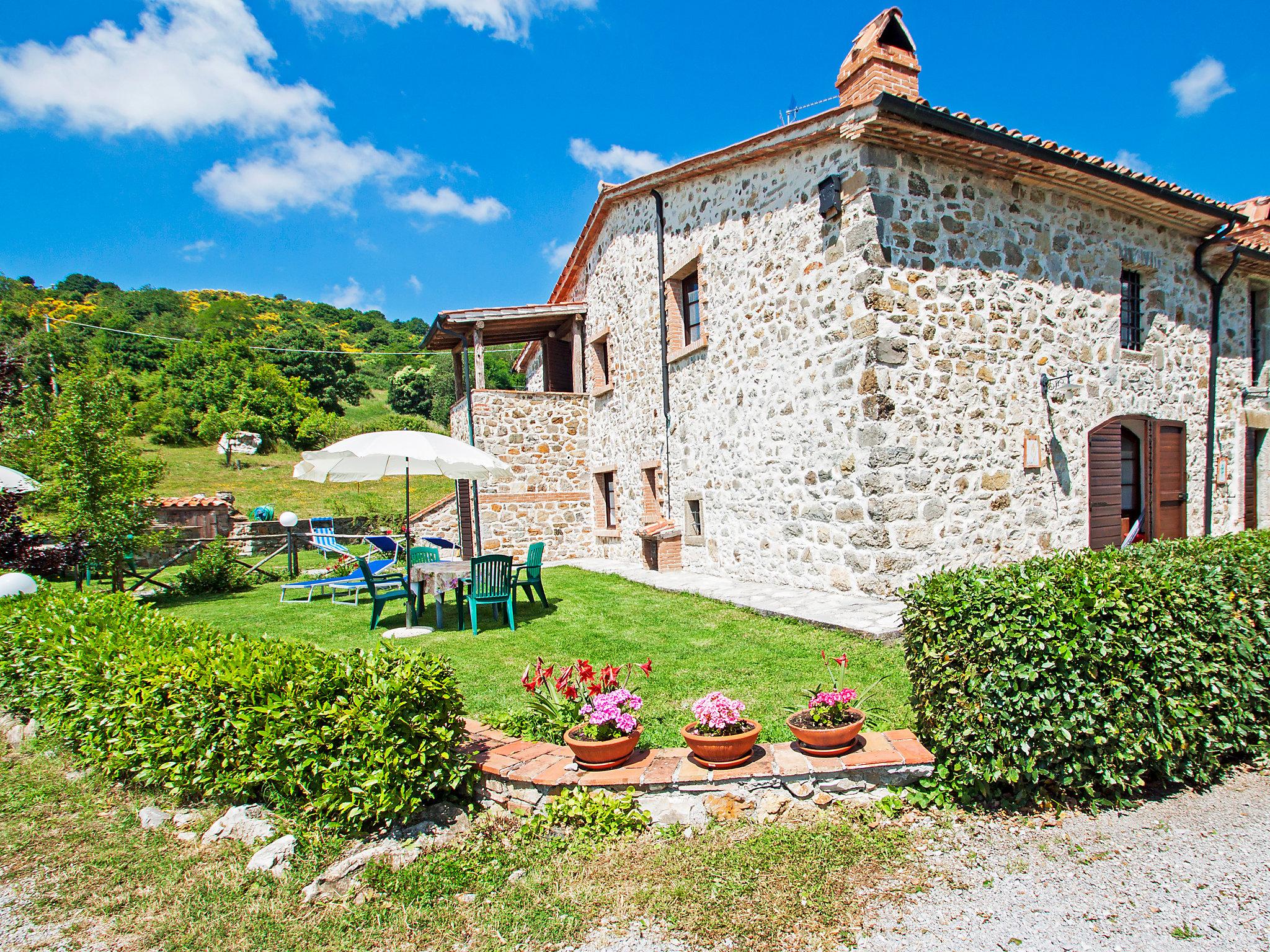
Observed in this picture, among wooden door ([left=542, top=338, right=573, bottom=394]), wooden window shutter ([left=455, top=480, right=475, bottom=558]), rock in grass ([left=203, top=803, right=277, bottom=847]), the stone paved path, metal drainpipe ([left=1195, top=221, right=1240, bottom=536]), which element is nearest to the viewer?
rock in grass ([left=203, top=803, right=277, bottom=847])

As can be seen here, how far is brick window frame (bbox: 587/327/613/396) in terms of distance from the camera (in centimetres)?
1477

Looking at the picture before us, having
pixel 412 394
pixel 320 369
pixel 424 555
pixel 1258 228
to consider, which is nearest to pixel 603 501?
pixel 424 555

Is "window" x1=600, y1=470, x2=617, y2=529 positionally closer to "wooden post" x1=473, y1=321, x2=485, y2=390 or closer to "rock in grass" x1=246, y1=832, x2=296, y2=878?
"wooden post" x1=473, y1=321, x2=485, y2=390

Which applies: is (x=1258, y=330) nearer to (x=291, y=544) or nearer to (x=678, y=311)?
→ (x=678, y=311)

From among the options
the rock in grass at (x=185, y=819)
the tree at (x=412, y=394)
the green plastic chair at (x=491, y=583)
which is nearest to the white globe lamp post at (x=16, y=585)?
the green plastic chair at (x=491, y=583)

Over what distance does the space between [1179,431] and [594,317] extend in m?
11.0

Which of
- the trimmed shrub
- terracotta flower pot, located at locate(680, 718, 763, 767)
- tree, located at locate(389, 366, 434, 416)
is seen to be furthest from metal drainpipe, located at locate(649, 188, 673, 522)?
tree, located at locate(389, 366, 434, 416)

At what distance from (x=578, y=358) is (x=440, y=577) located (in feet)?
30.4

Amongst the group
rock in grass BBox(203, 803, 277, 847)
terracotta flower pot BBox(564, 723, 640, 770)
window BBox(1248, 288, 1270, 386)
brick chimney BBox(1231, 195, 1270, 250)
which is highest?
brick chimney BBox(1231, 195, 1270, 250)


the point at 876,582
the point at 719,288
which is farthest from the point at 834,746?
the point at 719,288

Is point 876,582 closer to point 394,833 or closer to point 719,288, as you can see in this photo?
point 719,288

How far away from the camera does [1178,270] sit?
10227mm

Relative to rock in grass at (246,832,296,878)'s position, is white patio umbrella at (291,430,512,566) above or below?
above

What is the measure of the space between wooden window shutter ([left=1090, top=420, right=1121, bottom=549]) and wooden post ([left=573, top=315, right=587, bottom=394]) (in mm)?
10103
